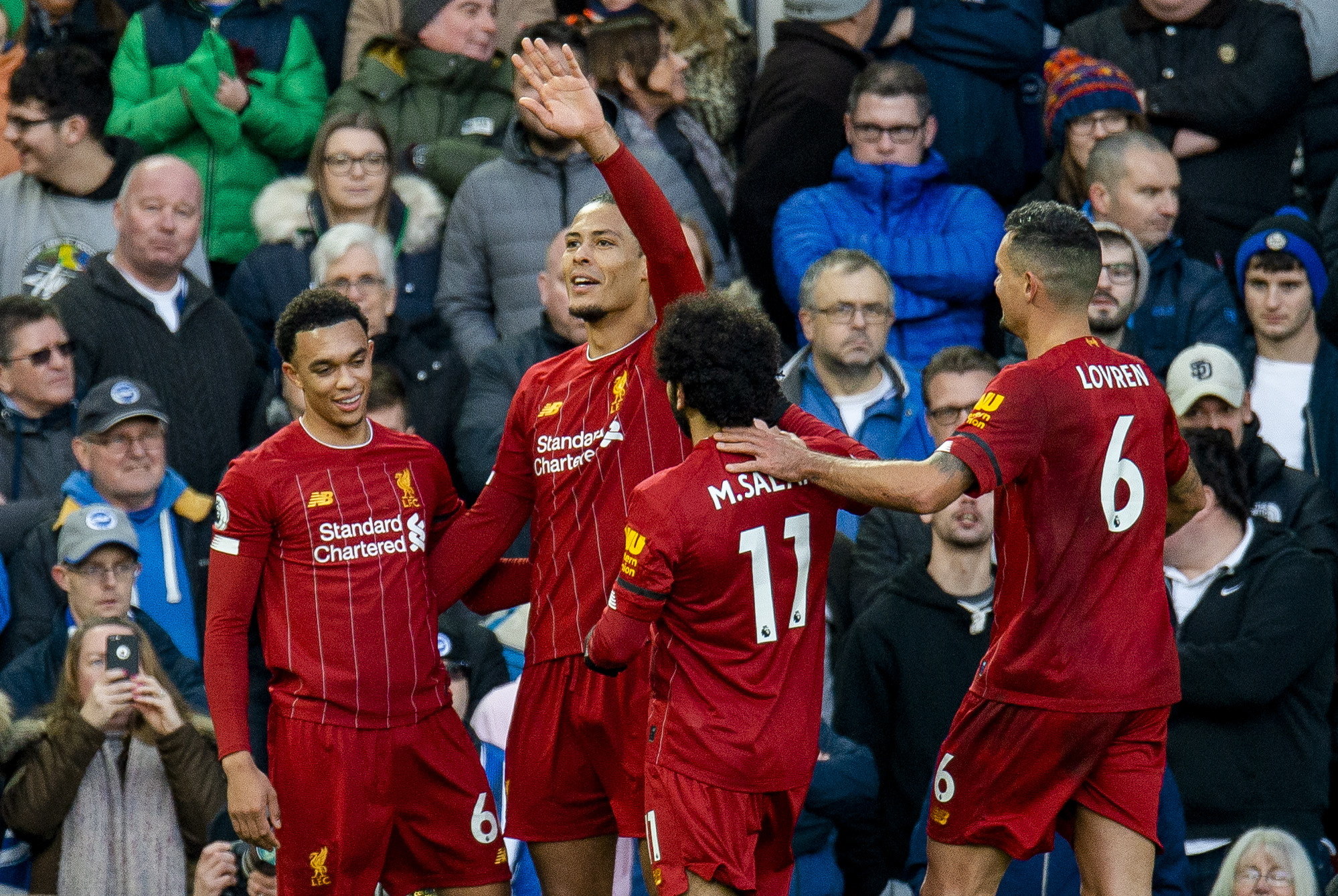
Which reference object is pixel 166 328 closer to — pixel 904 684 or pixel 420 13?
pixel 420 13

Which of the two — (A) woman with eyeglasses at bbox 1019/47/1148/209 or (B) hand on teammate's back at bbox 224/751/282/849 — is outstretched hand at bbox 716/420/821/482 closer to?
(B) hand on teammate's back at bbox 224/751/282/849

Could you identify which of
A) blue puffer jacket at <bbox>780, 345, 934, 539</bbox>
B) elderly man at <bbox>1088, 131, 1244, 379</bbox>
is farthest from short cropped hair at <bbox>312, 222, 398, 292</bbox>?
elderly man at <bbox>1088, 131, 1244, 379</bbox>

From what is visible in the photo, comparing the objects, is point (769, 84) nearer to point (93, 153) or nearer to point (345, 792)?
point (93, 153)

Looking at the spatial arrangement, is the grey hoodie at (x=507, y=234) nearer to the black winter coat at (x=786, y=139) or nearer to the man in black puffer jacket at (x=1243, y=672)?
the black winter coat at (x=786, y=139)

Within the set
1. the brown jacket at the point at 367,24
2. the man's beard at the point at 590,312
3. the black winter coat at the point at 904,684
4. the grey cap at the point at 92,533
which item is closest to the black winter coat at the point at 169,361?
the grey cap at the point at 92,533

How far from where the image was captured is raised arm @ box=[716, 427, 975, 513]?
530 centimetres

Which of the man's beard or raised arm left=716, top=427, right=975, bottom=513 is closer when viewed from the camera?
raised arm left=716, top=427, right=975, bottom=513

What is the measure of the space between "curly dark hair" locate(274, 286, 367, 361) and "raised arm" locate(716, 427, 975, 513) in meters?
1.39

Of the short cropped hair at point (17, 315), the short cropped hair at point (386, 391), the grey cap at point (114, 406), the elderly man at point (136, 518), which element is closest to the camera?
the elderly man at point (136, 518)

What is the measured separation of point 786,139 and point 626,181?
13.6 ft

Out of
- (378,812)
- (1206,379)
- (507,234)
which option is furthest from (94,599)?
(1206,379)

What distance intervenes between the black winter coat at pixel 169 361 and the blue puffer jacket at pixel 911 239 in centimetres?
273

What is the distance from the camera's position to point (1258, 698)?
7309 millimetres

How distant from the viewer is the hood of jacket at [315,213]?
9.23m
